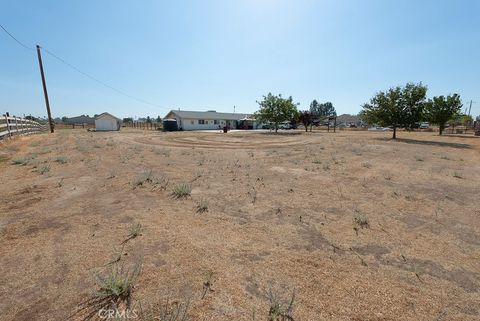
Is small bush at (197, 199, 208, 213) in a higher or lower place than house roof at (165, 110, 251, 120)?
lower

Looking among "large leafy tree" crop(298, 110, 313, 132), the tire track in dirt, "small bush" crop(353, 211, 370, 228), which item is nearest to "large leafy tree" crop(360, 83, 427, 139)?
the tire track in dirt

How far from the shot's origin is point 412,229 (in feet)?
15.1

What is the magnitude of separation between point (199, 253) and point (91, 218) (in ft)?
8.42

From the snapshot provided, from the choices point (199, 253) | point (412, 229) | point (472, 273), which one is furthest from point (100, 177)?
point (472, 273)

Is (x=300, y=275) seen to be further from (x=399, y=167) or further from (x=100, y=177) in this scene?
(x=399, y=167)

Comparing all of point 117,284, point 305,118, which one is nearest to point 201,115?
point 305,118

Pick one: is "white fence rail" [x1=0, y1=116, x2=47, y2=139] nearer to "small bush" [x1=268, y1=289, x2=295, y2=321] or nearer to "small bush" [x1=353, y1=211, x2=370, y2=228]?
"small bush" [x1=268, y1=289, x2=295, y2=321]

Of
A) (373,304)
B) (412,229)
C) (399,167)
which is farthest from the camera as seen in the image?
(399,167)

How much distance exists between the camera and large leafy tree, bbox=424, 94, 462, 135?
3106 cm

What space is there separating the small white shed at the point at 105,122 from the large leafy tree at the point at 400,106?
Result: 49.5 metres

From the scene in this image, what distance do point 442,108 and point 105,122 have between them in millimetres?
59413

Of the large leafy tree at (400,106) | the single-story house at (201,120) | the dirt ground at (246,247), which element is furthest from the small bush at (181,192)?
the single-story house at (201,120)

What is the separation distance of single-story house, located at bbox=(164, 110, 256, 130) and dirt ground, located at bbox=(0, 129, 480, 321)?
47092 millimetres

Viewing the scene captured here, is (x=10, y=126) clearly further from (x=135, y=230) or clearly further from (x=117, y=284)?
(x=117, y=284)
